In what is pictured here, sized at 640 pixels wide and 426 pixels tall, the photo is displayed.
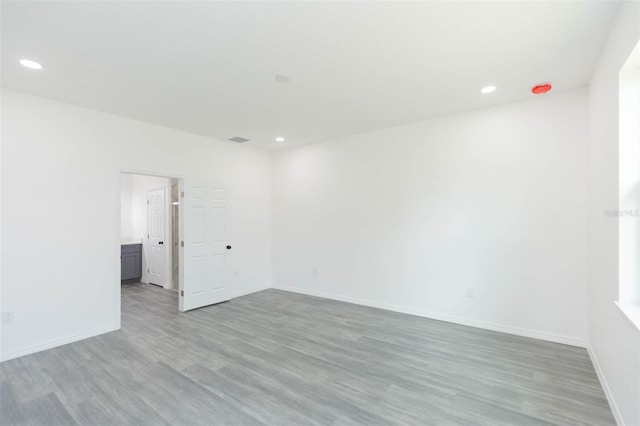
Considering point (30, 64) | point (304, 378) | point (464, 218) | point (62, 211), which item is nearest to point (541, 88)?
point (464, 218)

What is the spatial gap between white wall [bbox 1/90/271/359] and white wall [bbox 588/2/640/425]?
498 centimetres

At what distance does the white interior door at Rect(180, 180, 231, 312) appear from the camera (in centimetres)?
454

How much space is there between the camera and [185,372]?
2680 mm

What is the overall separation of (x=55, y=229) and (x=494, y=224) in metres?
5.26

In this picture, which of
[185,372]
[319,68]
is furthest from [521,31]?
[185,372]

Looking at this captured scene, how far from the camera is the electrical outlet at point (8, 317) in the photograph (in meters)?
2.95

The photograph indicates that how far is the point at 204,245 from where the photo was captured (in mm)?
4777

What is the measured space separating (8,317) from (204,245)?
2295 mm

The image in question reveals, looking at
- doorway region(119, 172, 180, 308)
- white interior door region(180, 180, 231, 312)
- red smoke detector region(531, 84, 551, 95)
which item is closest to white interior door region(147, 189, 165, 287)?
doorway region(119, 172, 180, 308)

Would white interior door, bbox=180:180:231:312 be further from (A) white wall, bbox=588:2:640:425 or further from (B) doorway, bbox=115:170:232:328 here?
(A) white wall, bbox=588:2:640:425

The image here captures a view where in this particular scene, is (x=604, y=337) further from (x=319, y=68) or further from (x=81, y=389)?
(x=81, y=389)

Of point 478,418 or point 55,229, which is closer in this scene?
point 478,418

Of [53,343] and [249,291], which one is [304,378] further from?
[249,291]

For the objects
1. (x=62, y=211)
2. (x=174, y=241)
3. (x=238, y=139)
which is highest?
(x=238, y=139)
